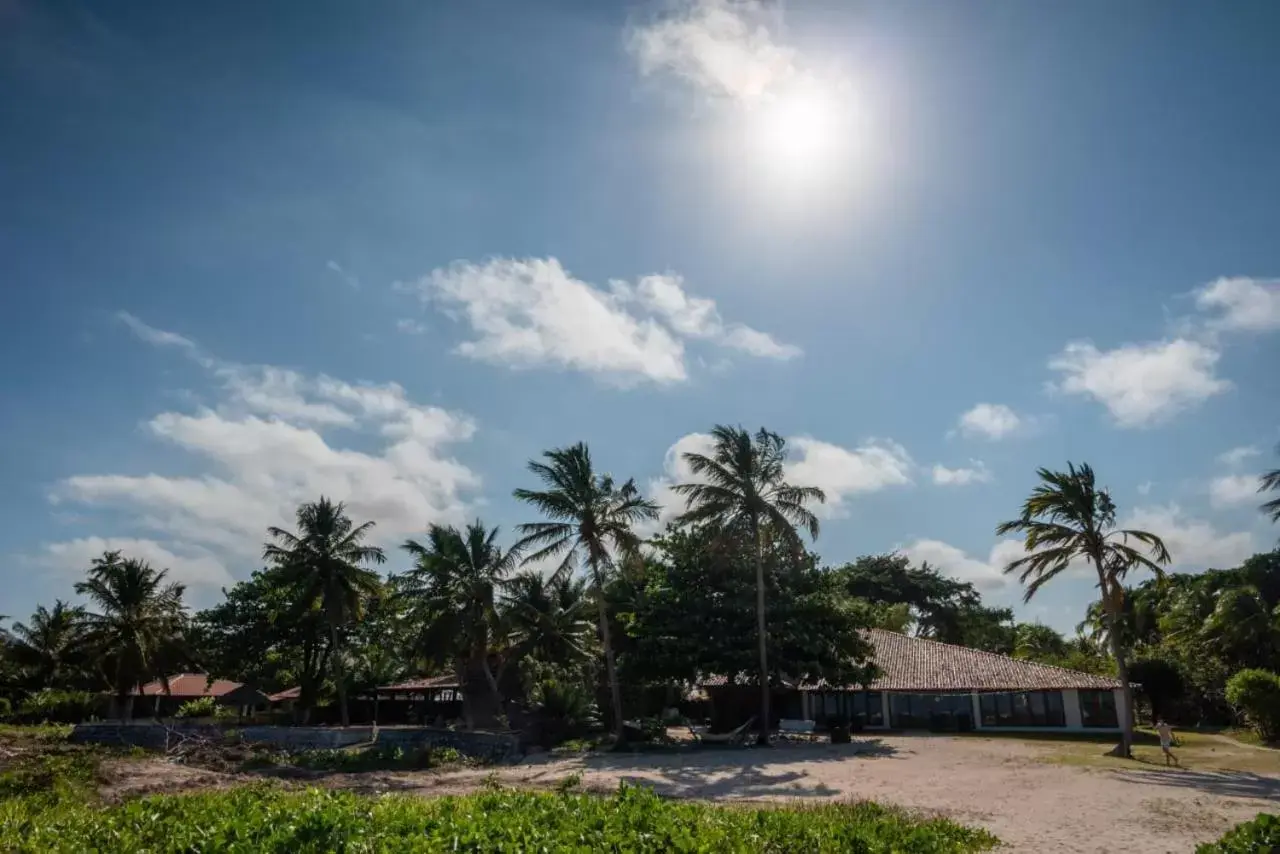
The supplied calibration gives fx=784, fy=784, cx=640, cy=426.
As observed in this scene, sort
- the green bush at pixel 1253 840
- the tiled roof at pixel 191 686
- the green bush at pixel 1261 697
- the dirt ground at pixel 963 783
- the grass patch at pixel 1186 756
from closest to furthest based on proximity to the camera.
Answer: the green bush at pixel 1253 840
the dirt ground at pixel 963 783
the grass patch at pixel 1186 756
the green bush at pixel 1261 697
the tiled roof at pixel 191 686

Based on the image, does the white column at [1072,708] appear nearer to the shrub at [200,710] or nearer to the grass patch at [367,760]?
the grass patch at [367,760]

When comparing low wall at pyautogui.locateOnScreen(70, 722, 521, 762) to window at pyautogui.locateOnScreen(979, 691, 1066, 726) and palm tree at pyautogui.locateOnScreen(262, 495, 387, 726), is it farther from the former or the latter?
window at pyautogui.locateOnScreen(979, 691, 1066, 726)

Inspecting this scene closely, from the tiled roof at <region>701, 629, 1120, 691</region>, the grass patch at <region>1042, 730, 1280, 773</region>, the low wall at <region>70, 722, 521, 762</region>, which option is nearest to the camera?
the grass patch at <region>1042, 730, 1280, 773</region>

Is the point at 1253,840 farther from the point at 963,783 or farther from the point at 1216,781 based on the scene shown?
the point at 1216,781

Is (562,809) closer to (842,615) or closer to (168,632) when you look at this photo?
(842,615)

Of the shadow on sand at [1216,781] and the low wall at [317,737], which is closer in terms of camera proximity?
the shadow on sand at [1216,781]

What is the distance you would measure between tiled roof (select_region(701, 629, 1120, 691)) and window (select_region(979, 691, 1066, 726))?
3.16 ft

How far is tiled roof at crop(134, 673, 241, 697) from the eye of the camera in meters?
57.0

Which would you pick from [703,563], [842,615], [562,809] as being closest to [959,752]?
[842,615]

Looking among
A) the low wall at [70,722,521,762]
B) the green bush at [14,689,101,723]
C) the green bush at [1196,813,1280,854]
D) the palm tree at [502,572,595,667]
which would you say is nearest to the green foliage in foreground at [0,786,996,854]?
the green bush at [1196,813,1280,854]

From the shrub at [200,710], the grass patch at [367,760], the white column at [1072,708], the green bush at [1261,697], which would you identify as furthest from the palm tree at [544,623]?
the green bush at [1261,697]

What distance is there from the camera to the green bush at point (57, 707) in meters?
46.2

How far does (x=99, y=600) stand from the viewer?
46000 mm

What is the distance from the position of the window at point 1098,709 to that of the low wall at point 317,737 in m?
26.1
